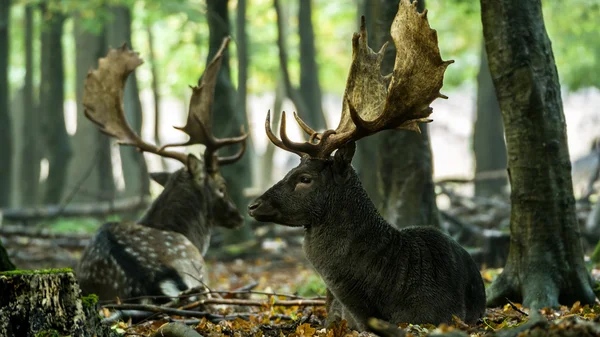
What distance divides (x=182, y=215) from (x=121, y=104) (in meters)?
1.74

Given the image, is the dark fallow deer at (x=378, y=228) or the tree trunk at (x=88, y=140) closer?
the dark fallow deer at (x=378, y=228)

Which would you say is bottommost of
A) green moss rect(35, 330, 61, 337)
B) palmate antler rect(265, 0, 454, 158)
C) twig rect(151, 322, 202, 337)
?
twig rect(151, 322, 202, 337)

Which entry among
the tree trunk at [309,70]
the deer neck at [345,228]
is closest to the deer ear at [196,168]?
the deer neck at [345,228]

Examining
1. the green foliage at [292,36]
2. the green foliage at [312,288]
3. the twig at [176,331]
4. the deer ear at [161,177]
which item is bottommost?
the green foliage at [312,288]

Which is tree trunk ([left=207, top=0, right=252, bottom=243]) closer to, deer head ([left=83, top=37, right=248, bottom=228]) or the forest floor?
deer head ([left=83, top=37, right=248, bottom=228])

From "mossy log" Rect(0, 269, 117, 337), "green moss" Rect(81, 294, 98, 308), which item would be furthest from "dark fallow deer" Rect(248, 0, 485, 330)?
"mossy log" Rect(0, 269, 117, 337)

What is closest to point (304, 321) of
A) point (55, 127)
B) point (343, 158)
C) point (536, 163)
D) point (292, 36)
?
point (343, 158)

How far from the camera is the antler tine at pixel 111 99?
34.8ft

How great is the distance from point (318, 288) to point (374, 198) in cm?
143

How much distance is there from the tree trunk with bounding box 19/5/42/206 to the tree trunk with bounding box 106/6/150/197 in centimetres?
277

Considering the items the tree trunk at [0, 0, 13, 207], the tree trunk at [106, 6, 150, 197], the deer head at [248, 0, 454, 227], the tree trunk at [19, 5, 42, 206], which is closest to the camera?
the deer head at [248, 0, 454, 227]

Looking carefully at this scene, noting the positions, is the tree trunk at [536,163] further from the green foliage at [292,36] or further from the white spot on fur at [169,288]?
the green foliage at [292,36]

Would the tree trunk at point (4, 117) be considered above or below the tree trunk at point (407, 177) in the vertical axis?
above

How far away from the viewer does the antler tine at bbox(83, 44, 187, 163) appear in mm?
10602
